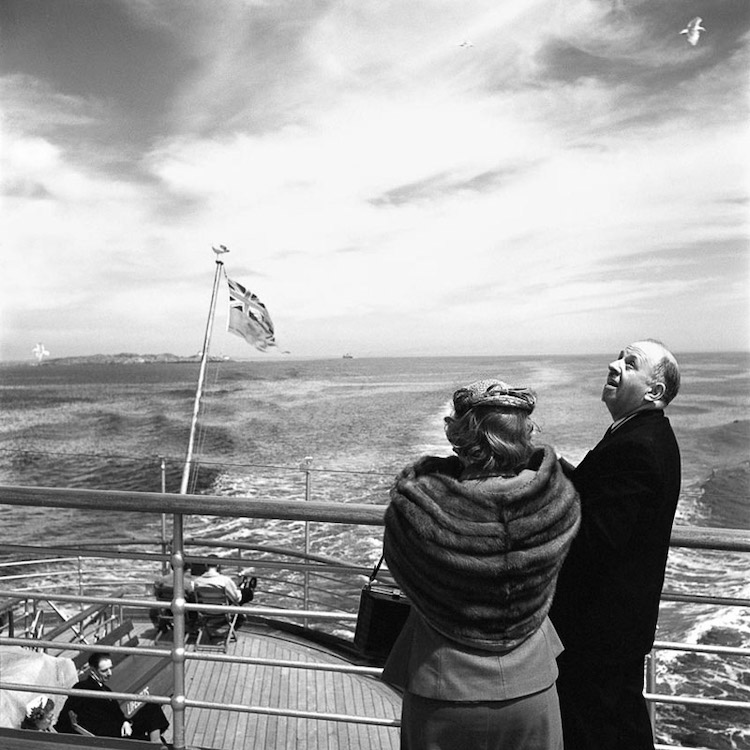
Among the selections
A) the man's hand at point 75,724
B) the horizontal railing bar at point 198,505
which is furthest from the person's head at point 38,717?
the horizontal railing bar at point 198,505

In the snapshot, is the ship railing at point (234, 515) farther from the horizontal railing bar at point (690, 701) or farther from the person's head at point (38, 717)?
the person's head at point (38, 717)

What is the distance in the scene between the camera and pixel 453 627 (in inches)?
58.2

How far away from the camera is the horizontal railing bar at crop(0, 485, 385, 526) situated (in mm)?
1991

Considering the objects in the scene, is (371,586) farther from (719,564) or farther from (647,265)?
(647,265)

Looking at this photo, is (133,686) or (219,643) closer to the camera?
(133,686)

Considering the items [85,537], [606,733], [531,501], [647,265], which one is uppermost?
[647,265]

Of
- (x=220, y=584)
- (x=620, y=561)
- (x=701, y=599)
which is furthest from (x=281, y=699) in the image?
(x=620, y=561)

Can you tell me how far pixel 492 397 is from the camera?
57.7 inches

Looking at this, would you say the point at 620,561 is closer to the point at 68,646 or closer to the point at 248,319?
the point at 68,646

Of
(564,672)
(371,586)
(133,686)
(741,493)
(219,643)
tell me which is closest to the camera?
(564,672)

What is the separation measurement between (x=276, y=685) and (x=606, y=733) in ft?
14.3

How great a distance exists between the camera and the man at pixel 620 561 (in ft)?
5.42

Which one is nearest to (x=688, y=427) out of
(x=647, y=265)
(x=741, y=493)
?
(x=741, y=493)

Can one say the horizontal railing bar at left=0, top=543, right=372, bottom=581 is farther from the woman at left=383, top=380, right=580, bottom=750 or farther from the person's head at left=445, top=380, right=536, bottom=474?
the person's head at left=445, top=380, right=536, bottom=474
